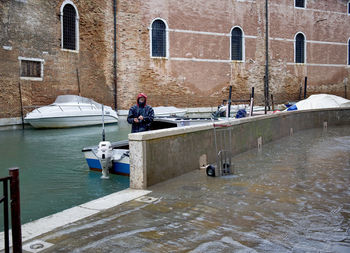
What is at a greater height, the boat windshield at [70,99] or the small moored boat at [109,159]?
the boat windshield at [70,99]

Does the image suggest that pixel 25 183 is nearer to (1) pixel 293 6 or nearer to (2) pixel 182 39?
(2) pixel 182 39

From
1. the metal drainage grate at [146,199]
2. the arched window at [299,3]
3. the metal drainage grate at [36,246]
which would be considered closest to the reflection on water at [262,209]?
the metal drainage grate at [146,199]

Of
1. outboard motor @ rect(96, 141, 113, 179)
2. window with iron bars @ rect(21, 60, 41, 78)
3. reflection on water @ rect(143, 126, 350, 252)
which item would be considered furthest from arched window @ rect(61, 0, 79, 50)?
reflection on water @ rect(143, 126, 350, 252)

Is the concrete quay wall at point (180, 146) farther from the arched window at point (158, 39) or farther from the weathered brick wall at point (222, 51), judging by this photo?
the arched window at point (158, 39)

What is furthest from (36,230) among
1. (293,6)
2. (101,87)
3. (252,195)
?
(293,6)

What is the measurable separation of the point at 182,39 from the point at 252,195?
19.2 meters

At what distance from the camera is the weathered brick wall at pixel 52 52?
1617 cm

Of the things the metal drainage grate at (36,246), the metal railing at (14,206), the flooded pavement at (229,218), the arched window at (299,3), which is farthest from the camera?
the arched window at (299,3)

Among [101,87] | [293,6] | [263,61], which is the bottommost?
[101,87]

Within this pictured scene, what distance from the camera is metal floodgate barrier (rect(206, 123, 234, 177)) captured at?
18.9ft

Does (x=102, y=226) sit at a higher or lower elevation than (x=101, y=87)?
lower

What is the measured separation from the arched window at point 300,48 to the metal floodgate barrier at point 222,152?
2304cm

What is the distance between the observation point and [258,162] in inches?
277

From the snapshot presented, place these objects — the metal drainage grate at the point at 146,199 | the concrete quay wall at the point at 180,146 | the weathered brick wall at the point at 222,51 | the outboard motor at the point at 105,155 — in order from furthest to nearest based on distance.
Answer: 1. the weathered brick wall at the point at 222,51
2. the outboard motor at the point at 105,155
3. the concrete quay wall at the point at 180,146
4. the metal drainage grate at the point at 146,199
